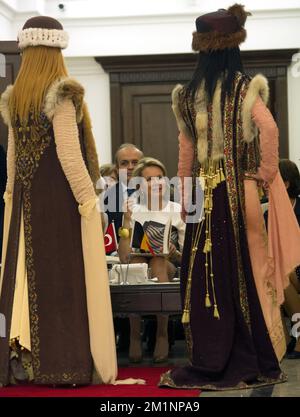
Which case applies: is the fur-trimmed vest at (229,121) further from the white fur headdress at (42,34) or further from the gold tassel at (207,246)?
→ the white fur headdress at (42,34)

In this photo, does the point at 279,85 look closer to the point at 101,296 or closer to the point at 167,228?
the point at 167,228

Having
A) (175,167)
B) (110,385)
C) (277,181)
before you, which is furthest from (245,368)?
(175,167)

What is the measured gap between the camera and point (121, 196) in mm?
6750

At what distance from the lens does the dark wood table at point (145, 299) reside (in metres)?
5.34

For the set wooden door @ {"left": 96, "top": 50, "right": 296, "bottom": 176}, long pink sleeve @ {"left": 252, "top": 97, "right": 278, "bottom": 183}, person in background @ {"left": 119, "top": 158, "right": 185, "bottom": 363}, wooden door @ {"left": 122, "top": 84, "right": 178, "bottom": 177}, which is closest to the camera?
long pink sleeve @ {"left": 252, "top": 97, "right": 278, "bottom": 183}

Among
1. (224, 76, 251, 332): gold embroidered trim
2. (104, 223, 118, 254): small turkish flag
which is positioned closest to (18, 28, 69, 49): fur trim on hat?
(224, 76, 251, 332): gold embroidered trim

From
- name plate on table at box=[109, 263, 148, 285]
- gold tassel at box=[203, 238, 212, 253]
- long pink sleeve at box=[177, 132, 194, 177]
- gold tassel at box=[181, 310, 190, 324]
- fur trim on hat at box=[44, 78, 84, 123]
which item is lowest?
gold tassel at box=[181, 310, 190, 324]

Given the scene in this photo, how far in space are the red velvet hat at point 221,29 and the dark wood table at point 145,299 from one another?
5.10ft

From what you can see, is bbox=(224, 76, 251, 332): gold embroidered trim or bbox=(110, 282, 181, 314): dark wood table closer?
bbox=(224, 76, 251, 332): gold embroidered trim

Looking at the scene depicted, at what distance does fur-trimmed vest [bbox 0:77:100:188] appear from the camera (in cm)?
442

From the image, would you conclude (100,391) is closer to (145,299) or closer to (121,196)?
(145,299)

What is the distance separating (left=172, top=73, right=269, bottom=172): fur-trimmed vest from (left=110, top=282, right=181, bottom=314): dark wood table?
1129 mm

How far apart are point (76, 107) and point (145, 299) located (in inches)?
54.7

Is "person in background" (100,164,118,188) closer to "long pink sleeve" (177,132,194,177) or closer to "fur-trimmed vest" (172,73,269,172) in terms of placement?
"long pink sleeve" (177,132,194,177)
